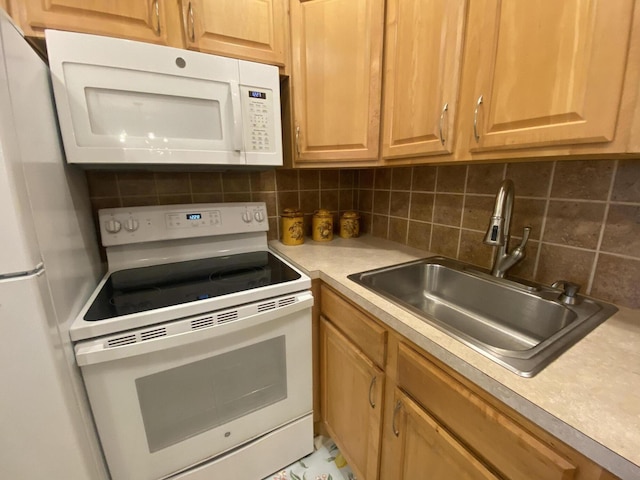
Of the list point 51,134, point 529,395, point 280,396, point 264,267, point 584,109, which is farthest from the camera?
point 264,267

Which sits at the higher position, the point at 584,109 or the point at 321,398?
the point at 584,109

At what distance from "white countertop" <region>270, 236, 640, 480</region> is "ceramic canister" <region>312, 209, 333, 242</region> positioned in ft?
2.42

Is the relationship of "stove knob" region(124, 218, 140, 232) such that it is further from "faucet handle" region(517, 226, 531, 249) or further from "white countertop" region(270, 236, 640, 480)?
"faucet handle" region(517, 226, 531, 249)

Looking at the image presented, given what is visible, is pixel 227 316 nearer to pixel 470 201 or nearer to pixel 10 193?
pixel 10 193

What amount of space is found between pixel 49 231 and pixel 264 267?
72 centimetres

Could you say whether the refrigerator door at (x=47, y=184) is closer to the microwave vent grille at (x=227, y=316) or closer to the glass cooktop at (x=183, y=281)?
the glass cooktop at (x=183, y=281)

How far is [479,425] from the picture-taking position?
22.9 inches

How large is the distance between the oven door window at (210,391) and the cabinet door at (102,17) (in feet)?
3.64

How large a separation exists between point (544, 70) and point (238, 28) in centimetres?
102

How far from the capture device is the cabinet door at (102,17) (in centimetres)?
83

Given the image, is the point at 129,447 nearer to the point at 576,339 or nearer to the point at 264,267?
the point at 264,267

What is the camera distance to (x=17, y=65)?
2.12 ft

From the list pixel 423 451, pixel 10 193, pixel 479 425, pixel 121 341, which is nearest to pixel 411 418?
pixel 423 451

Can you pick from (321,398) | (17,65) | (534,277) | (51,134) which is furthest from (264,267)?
(534,277)
